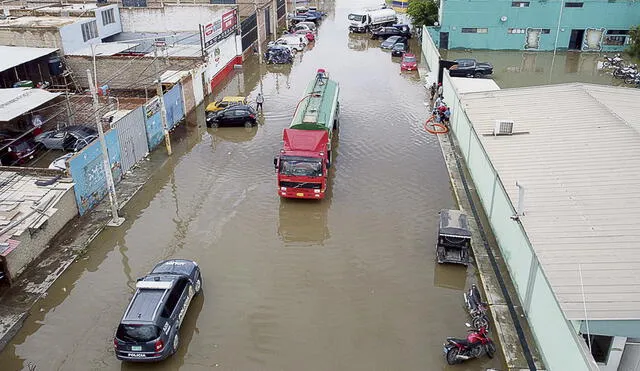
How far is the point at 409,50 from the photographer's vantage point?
162 ft

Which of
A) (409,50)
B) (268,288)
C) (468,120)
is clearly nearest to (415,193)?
(468,120)

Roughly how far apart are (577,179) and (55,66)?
30963 mm

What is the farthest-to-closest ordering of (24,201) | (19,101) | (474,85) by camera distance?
1. (474,85)
2. (19,101)
3. (24,201)

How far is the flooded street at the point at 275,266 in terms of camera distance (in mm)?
14000

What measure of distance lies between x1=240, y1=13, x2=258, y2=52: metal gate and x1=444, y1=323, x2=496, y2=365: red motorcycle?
3503cm

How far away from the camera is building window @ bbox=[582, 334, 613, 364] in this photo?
11773 millimetres

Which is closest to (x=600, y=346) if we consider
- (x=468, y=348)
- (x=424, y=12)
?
(x=468, y=348)

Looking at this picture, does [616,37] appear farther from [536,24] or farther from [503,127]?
[503,127]

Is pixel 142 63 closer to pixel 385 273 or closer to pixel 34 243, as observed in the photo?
pixel 34 243

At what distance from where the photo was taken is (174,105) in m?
28.9

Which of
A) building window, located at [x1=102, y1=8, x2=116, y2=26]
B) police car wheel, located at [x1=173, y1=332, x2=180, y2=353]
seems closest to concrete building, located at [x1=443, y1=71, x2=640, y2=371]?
police car wheel, located at [x1=173, y1=332, x2=180, y2=353]

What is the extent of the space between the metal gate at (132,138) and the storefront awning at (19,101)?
16.9ft

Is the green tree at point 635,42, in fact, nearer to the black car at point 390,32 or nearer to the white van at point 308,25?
the black car at point 390,32

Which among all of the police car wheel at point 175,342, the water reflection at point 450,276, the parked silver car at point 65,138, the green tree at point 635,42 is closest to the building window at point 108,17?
the parked silver car at point 65,138
